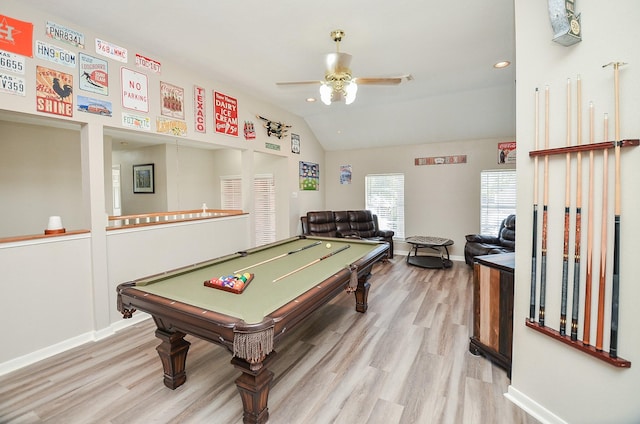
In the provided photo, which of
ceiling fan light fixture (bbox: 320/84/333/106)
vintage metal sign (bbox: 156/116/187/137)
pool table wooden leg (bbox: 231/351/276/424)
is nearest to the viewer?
pool table wooden leg (bbox: 231/351/276/424)

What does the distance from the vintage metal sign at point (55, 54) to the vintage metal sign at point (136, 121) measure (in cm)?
55

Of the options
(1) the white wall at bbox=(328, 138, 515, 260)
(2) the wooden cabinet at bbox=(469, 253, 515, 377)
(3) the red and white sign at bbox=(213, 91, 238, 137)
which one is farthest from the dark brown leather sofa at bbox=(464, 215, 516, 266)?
(3) the red and white sign at bbox=(213, 91, 238, 137)

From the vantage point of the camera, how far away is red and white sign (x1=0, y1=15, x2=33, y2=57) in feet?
7.10

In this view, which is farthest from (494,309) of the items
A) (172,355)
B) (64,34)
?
(64,34)

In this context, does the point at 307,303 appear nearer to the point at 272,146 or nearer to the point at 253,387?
the point at 253,387

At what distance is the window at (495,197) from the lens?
5254mm

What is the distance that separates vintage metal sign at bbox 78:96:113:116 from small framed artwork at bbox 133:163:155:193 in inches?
146

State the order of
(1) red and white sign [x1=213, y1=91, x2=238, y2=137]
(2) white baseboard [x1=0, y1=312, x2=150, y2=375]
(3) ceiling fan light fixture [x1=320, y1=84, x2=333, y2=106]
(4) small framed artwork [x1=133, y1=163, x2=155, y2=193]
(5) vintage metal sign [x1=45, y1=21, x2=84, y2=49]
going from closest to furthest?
(2) white baseboard [x1=0, y1=312, x2=150, y2=375], (5) vintage metal sign [x1=45, y1=21, x2=84, y2=49], (3) ceiling fan light fixture [x1=320, y1=84, x2=333, y2=106], (1) red and white sign [x1=213, y1=91, x2=238, y2=137], (4) small framed artwork [x1=133, y1=163, x2=155, y2=193]

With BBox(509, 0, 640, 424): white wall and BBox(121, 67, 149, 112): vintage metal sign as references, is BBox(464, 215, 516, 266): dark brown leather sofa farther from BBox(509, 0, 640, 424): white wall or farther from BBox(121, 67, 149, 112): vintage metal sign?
BBox(121, 67, 149, 112): vintage metal sign

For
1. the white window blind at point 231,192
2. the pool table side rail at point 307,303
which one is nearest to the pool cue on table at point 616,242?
the pool table side rail at point 307,303

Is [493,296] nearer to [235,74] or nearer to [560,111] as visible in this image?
[560,111]

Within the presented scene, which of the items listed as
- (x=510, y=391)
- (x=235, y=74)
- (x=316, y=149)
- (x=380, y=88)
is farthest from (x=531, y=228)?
(x=316, y=149)

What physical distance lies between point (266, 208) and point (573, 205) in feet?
17.1

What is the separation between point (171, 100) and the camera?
10.9 ft
